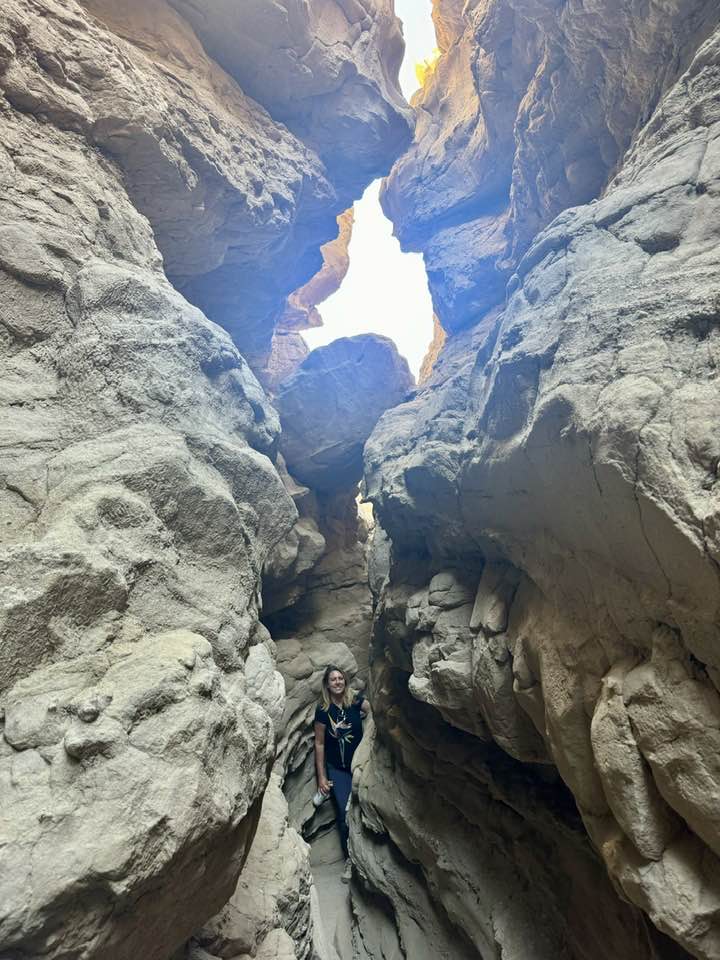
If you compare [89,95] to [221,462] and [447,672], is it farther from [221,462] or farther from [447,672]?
[447,672]

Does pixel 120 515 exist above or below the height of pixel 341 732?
above

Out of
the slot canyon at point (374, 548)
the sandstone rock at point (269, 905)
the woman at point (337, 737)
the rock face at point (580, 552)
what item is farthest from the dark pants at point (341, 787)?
the sandstone rock at point (269, 905)

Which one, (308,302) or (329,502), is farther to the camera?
(308,302)

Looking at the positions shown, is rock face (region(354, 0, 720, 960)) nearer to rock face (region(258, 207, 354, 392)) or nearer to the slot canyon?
the slot canyon

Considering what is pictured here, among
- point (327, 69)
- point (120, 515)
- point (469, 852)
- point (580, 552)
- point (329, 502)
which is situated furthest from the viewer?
point (329, 502)

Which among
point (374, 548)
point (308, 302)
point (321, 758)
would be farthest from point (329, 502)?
point (308, 302)

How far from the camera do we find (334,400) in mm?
12648

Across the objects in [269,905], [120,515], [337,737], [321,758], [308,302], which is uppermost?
[308,302]

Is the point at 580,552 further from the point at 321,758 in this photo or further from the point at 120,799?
the point at 321,758

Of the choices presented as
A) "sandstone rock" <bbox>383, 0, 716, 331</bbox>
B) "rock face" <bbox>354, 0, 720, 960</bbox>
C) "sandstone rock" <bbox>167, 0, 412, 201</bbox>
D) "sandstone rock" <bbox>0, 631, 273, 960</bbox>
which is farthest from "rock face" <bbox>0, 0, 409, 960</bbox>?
"sandstone rock" <bbox>383, 0, 716, 331</bbox>

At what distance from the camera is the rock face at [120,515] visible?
6.88 feet

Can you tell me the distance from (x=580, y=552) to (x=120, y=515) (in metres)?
3.29

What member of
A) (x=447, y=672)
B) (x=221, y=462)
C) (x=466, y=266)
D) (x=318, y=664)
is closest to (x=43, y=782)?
(x=221, y=462)

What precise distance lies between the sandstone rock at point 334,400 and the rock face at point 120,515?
564cm
